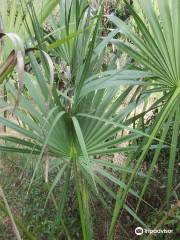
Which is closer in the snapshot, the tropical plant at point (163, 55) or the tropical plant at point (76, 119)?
the tropical plant at point (163, 55)

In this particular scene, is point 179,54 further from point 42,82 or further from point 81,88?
point 42,82

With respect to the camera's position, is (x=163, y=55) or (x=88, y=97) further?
(x=88, y=97)

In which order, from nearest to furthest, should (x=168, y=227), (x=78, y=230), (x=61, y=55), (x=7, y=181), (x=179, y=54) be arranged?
(x=179, y=54) < (x=61, y=55) < (x=168, y=227) < (x=78, y=230) < (x=7, y=181)

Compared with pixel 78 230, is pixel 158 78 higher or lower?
higher

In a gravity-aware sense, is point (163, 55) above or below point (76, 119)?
above

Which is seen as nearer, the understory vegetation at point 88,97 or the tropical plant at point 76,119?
the understory vegetation at point 88,97

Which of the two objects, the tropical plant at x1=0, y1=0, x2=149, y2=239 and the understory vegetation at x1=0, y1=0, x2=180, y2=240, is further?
the tropical plant at x1=0, y1=0, x2=149, y2=239

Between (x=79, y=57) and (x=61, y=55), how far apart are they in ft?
1.09

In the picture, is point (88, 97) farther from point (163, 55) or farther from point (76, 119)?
point (163, 55)

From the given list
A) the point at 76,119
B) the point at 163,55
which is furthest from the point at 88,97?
the point at 163,55

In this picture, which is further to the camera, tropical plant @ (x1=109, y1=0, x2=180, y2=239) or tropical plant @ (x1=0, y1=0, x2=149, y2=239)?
tropical plant @ (x1=0, y1=0, x2=149, y2=239)

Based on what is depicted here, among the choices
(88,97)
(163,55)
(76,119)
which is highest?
(163,55)

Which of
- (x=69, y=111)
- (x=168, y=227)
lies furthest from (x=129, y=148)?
(x=168, y=227)

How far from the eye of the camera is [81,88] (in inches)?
62.2
